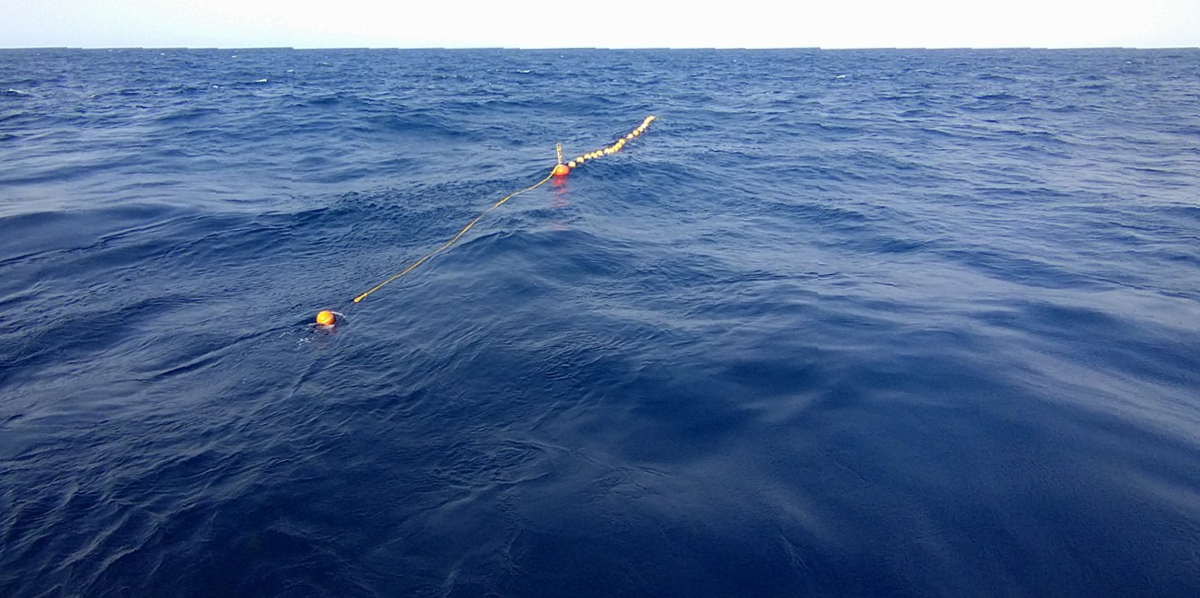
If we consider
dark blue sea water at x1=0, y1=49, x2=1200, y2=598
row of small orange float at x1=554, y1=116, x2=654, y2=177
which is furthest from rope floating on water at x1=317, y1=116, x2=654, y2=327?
dark blue sea water at x1=0, y1=49, x2=1200, y2=598

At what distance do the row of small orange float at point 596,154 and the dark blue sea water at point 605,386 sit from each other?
0.87 meters

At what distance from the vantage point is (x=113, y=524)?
5.24m

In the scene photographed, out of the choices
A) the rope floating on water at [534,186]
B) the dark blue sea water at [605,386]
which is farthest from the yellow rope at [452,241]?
the dark blue sea water at [605,386]

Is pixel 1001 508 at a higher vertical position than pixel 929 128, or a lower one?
lower

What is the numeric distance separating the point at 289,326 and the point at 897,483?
7.49m

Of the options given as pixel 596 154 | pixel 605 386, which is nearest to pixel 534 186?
pixel 596 154

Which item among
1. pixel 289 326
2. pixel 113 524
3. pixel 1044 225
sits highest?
pixel 1044 225

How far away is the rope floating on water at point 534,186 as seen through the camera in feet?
28.6

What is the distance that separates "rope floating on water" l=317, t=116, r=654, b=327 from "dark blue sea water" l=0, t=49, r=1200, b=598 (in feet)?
0.79

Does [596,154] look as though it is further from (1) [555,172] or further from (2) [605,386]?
(2) [605,386]

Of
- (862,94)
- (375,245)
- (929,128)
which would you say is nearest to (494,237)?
(375,245)

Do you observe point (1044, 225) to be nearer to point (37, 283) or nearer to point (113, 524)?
point (113, 524)

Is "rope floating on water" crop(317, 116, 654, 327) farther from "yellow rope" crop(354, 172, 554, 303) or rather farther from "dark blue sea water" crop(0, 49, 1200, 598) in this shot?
"dark blue sea water" crop(0, 49, 1200, 598)

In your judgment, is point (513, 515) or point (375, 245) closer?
point (513, 515)
